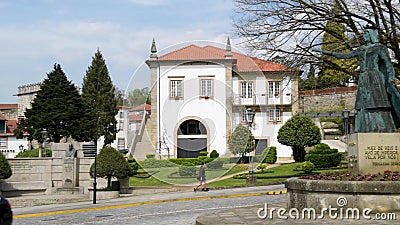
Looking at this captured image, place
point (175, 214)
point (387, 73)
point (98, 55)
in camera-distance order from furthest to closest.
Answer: point (98, 55), point (175, 214), point (387, 73)

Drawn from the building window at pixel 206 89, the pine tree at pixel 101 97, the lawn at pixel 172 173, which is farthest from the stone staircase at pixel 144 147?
the pine tree at pixel 101 97

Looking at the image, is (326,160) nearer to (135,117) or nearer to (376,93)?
(135,117)

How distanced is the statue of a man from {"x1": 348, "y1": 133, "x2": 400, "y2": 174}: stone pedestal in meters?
0.44

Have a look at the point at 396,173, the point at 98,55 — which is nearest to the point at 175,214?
the point at 396,173

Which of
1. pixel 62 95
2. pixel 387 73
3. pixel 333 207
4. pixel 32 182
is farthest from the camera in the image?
pixel 62 95

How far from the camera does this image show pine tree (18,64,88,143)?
49.9m

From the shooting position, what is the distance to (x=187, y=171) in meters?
28.1

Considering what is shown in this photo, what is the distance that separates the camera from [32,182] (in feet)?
89.0

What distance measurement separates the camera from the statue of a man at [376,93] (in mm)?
12641

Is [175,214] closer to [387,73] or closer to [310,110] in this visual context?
[387,73]

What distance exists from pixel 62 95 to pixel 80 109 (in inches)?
86.2

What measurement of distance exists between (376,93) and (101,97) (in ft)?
154

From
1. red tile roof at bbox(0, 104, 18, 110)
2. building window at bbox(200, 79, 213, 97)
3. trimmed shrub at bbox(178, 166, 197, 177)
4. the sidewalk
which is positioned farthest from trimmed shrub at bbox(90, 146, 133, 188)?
red tile roof at bbox(0, 104, 18, 110)

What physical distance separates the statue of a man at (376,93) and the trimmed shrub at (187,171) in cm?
1495
